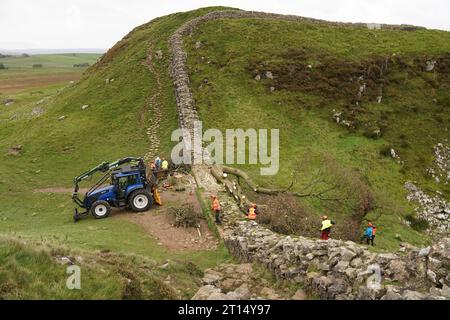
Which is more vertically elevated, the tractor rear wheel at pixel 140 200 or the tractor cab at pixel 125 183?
the tractor cab at pixel 125 183

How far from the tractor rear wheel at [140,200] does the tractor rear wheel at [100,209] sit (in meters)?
1.38

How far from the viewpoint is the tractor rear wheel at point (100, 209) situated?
82.9 ft

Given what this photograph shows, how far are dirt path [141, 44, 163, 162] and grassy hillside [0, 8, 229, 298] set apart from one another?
0.31 meters

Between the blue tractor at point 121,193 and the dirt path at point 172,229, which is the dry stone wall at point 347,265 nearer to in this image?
the dirt path at point 172,229

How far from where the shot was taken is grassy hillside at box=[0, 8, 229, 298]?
2031 cm

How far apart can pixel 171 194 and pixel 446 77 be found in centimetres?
3684

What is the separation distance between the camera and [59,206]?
28.4 meters

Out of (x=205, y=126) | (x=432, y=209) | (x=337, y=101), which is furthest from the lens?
(x=337, y=101)

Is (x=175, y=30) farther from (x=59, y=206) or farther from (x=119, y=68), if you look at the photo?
(x=59, y=206)

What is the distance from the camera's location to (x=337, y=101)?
142 ft

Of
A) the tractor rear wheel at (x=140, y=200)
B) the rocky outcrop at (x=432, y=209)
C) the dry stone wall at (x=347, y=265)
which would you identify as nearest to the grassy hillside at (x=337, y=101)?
the rocky outcrop at (x=432, y=209)

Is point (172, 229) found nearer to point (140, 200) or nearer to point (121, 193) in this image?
point (140, 200)

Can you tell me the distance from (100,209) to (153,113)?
684 inches

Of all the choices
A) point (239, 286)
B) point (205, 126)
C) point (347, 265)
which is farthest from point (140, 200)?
point (347, 265)
